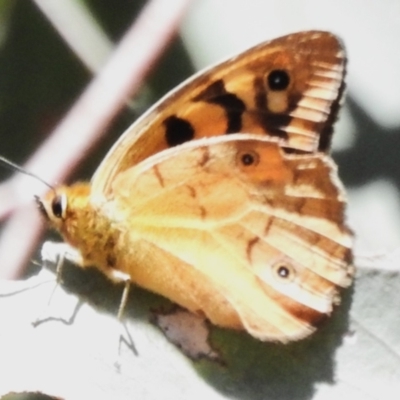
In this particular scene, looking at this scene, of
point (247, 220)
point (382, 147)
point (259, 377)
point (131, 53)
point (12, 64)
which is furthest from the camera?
point (12, 64)

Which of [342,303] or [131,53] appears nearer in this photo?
[342,303]

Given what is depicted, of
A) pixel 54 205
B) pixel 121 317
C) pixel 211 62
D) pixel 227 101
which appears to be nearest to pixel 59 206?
pixel 54 205

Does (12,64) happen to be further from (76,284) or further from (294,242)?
(294,242)

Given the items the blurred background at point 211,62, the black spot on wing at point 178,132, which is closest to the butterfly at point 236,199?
the black spot on wing at point 178,132

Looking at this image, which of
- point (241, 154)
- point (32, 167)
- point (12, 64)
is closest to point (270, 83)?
point (241, 154)

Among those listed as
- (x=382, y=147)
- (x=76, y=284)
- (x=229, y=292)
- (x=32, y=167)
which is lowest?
(x=382, y=147)

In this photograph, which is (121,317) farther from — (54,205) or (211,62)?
(211,62)
